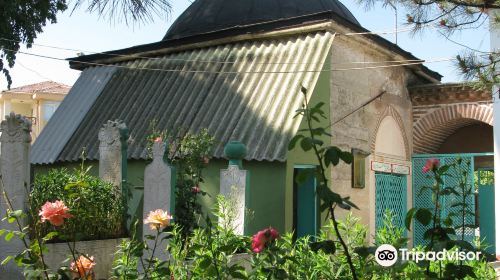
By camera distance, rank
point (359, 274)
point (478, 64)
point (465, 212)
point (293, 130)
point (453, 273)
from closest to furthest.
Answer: point (453, 273), point (465, 212), point (359, 274), point (478, 64), point (293, 130)

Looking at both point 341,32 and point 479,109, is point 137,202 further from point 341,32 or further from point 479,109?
point 479,109

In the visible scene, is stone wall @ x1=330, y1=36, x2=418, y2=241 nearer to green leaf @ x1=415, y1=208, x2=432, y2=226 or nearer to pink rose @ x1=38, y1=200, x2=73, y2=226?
green leaf @ x1=415, y1=208, x2=432, y2=226

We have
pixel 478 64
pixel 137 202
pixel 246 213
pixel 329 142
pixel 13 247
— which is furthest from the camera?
pixel 329 142

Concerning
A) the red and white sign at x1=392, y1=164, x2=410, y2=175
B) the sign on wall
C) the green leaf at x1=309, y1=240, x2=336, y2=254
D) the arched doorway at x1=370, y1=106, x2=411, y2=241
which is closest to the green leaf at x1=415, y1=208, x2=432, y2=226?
the green leaf at x1=309, y1=240, x2=336, y2=254

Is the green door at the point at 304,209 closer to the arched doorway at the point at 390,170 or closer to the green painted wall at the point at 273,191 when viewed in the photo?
the green painted wall at the point at 273,191

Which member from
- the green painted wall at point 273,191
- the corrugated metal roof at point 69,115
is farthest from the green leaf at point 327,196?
the corrugated metal roof at point 69,115

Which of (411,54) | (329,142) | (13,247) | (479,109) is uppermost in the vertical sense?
(411,54)

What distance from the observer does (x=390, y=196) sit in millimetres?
12820

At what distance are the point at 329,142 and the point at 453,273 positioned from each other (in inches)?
313

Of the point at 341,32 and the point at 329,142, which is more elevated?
the point at 341,32

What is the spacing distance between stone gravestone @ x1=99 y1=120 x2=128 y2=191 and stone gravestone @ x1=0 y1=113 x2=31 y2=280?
1.79 meters

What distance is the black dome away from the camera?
13.6 meters

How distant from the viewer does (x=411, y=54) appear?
13.2m

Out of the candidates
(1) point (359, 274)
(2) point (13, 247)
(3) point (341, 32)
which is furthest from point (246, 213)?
(3) point (341, 32)
